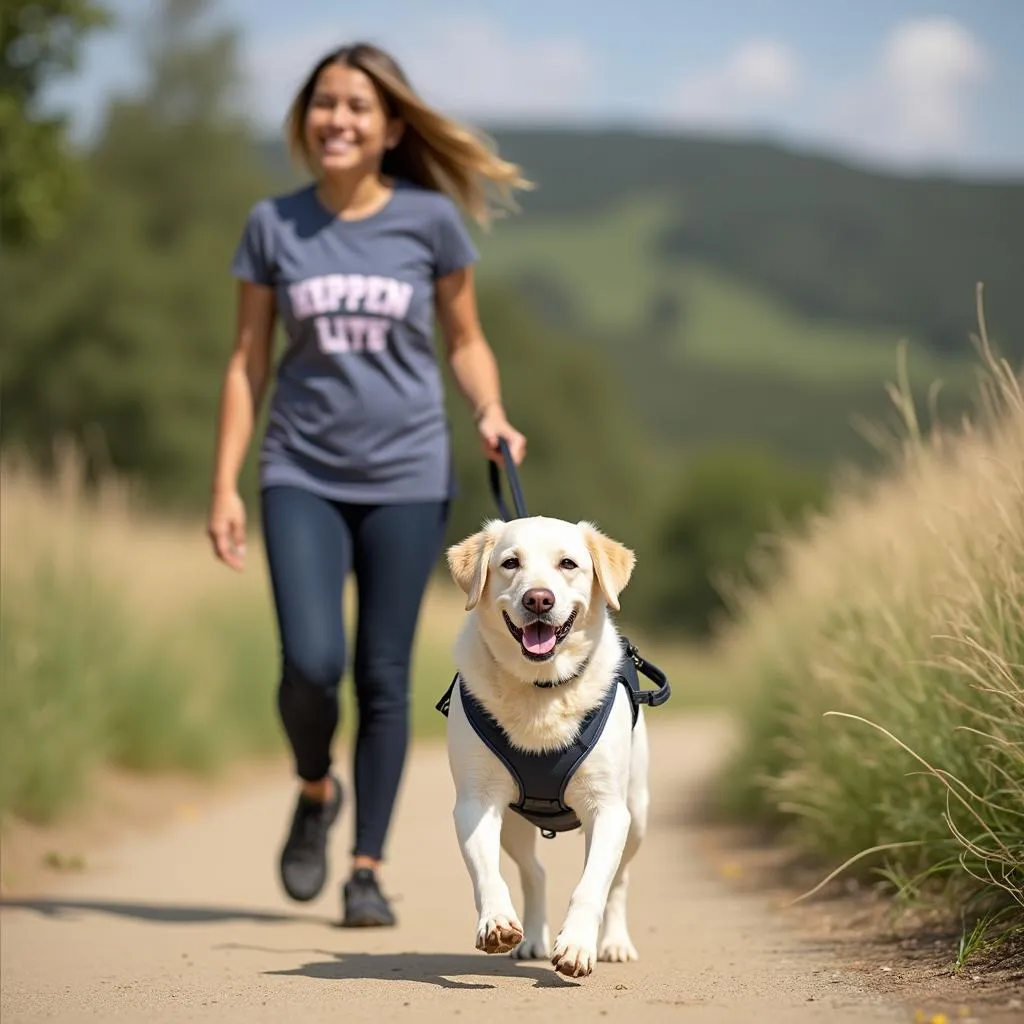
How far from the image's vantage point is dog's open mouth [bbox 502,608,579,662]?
436 cm

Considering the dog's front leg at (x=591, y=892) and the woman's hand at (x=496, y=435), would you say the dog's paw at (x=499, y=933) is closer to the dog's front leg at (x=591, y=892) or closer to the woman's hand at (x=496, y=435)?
the dog's front leg at (x=591, y=892)

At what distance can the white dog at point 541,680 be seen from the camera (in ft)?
14.3

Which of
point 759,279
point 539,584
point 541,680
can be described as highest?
point 759,279

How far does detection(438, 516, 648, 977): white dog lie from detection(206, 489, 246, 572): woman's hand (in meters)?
1.58

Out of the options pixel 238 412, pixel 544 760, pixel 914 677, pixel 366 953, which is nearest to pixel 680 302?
pixel 238 412

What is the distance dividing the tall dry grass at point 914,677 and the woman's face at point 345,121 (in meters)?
2.09

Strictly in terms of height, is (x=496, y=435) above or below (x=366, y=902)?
above

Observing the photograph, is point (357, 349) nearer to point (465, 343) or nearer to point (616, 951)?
point (465, 343)

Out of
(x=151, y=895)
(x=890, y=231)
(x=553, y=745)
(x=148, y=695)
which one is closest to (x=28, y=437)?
(x=148, y=695)

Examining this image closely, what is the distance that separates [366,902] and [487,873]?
1720mm

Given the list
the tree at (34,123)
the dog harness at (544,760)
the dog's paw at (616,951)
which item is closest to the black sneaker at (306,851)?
the dog's paw at (616,951)

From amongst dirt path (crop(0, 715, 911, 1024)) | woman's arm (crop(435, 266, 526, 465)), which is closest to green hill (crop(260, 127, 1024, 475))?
dirt path (crop(0, 715, 911, 1024))

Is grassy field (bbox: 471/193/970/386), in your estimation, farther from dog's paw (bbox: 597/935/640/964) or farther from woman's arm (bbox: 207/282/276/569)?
dog's paw (bbox: 597/935/640/964)

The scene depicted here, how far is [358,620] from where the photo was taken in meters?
5.95
